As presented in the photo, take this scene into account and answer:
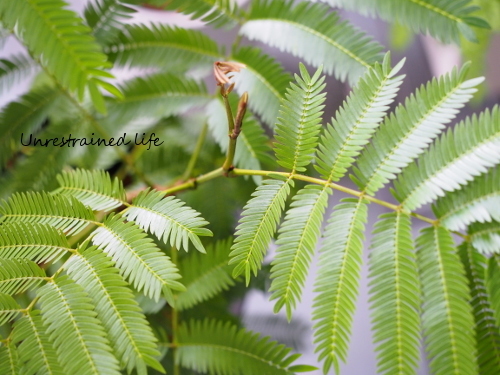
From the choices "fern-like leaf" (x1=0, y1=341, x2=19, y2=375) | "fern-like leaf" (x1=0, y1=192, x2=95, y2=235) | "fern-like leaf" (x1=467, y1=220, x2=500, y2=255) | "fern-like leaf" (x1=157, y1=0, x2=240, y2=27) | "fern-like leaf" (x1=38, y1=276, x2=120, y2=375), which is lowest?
"fern-like leaf" (x1=0, y1=341, x2=19, y2=375)

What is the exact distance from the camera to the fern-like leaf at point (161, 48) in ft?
2.36

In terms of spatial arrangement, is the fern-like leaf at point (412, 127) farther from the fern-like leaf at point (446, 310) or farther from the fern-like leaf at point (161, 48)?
the fern-like leaf at point (161, 48)

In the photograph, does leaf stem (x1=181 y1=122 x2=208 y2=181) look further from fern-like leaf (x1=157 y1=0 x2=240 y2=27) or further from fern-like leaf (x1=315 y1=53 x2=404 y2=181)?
fern-like leaf (x1=315 y1=53 x2=404 y2=181)

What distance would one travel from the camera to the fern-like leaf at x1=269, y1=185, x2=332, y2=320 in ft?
1.44

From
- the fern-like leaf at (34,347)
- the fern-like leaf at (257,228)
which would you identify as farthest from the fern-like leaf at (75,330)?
the fern-like leaf at (257,228)

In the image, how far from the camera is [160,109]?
0.75 m

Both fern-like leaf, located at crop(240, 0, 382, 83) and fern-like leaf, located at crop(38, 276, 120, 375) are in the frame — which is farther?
fern-like leaf, located at crop(240, 0, 382, 83)

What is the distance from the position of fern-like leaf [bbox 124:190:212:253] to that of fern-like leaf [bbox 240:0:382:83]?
0.30 m

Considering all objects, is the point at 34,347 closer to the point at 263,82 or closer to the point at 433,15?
the point at 263,82

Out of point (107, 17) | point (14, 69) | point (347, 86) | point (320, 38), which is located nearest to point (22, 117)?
point (14, 69)

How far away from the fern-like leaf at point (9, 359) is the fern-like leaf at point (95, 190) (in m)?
0.18

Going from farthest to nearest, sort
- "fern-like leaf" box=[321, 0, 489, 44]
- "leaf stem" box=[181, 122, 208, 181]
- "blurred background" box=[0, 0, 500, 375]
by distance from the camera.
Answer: "blurred background" box=[0, 0, 500, 375]
"leaf stem" box=[181, 122, 208, 181]
"fern-like leaf" box=[321, 0, 489, 44]

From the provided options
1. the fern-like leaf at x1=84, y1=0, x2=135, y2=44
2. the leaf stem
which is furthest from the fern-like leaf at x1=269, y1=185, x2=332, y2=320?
the fern-like leaf at x1=84, y1=0, x2=135, y2=44

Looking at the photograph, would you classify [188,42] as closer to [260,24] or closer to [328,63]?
[260,24]
